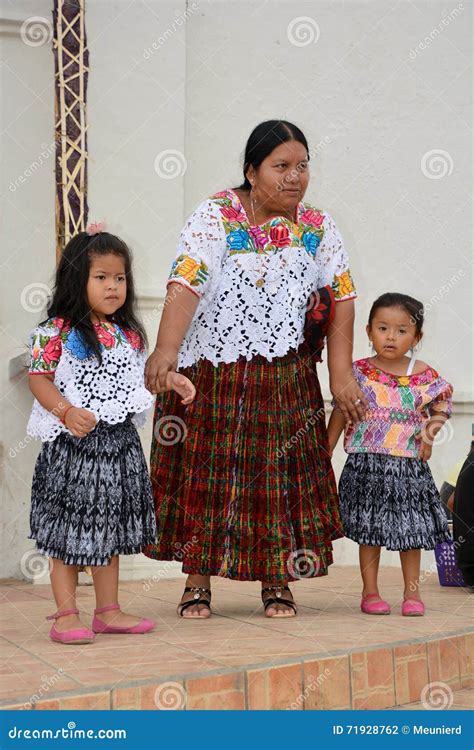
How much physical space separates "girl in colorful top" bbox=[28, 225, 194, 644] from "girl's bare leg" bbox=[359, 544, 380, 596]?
35.0 inches

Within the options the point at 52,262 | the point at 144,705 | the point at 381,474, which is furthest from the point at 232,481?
Answer: the point at 52,262

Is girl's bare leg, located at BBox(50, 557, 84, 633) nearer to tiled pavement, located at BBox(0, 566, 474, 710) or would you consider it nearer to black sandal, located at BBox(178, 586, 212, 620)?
tiled pavement, located at BBox(0, 566, 474, 710)

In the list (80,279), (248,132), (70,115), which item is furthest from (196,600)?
(248,132)

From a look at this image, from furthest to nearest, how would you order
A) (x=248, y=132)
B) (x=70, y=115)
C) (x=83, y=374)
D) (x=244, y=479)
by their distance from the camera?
1. (x=248, y=132)
2. (x=70, y=115)
3. (x=244, y=479)
4. (x=83, y=374)

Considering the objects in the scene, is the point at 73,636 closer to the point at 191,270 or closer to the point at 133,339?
the point at 133,339

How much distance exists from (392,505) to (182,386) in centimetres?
95

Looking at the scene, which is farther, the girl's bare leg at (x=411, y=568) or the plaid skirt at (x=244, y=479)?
the girl's bare leg at (x=411, y=568)

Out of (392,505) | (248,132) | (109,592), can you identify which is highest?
(248,132)

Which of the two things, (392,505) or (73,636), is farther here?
(392,505)

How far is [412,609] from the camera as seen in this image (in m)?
3.83

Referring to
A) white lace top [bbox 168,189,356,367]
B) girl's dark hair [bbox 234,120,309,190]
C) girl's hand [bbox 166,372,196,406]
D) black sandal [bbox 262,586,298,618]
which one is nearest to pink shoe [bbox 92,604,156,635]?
black sandal [bbox 262,586,298,618]

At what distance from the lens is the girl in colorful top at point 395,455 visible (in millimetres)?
3893

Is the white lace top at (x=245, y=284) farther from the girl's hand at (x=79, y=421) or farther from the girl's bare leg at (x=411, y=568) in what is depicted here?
the girl's bare leg at (x=411, y=568)

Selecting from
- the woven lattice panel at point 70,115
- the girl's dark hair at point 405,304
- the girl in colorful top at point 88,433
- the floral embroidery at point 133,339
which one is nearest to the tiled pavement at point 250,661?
the girl in colorful top at point 88,433
